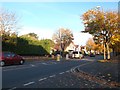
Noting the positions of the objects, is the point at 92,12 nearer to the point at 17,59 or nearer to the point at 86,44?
the point at 17,59

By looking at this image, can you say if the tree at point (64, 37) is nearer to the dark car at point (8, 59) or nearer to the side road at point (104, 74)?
the dark car at point (8, 59)

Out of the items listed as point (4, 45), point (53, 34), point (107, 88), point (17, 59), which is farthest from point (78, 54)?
point (107, 88)

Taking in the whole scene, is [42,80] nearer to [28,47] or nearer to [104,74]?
[104,74]

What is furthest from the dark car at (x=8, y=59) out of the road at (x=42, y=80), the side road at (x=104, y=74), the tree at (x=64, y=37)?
the tree at (x=64, y=37)

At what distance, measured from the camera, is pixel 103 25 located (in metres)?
50.0

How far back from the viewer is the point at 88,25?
52.2 m

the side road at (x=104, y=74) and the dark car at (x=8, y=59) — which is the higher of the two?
the dark car at (x=8, y=59)

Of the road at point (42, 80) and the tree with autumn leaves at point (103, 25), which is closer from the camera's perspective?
the road at point (42, 80)

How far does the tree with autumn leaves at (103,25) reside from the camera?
163 feet

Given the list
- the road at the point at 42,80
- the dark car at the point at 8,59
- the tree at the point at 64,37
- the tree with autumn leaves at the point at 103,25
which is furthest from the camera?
the tree at the point at 64,37

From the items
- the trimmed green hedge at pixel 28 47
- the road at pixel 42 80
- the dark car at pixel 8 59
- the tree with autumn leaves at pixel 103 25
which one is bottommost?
the road at pixel 42 80

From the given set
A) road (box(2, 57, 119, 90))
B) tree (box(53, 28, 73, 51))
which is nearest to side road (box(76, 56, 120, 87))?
road (box(2, 57, 119, 90))

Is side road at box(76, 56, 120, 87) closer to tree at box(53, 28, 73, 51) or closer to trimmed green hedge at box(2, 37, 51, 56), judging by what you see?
trimmed green hedge at box(2, 37, 51, 56)

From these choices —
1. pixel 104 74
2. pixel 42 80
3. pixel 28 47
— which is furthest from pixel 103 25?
pixel 42 80
